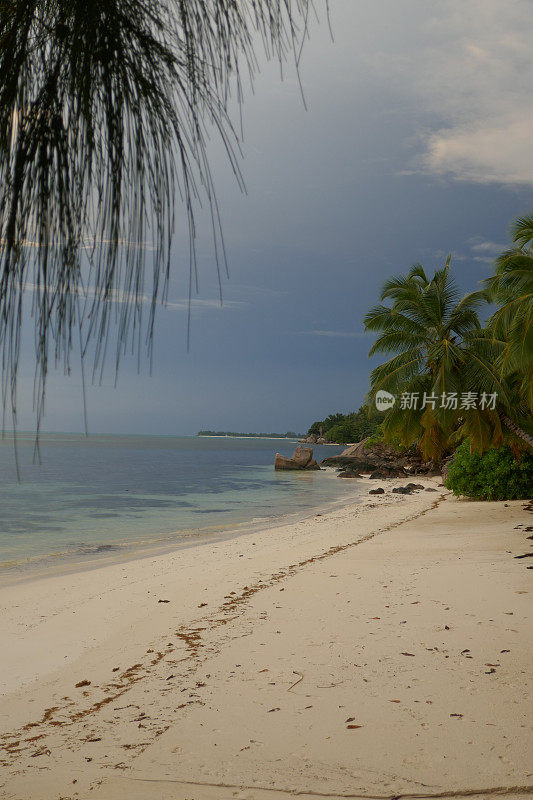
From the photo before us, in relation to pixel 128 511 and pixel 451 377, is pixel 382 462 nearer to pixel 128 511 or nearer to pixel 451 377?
pixel 128 511

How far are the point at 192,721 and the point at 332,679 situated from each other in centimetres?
129

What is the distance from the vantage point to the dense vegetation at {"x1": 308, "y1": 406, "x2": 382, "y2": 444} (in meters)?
99.2

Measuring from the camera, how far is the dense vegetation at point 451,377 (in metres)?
17.1

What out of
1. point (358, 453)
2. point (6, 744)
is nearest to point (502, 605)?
point (6, 744)

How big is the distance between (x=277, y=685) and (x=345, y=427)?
375 ft

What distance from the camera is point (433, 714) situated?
13.2 feet

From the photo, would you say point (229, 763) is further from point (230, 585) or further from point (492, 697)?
point (230, 585)

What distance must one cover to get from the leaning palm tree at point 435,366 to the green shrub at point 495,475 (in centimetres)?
119

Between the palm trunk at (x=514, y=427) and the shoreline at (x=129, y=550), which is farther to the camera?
the palm trunk at (x=514, y=427)

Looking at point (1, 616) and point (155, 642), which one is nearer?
point (155, 642)

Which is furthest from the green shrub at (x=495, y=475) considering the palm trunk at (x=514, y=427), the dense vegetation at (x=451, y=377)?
the palm trunk at (x=514, y=427)

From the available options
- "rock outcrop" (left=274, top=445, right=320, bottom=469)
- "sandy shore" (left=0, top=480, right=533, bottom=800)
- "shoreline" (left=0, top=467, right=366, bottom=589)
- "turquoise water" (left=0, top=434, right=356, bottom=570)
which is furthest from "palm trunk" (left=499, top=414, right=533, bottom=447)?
"rock outcrop" (left=274, top=445, right=320, bottom=469)

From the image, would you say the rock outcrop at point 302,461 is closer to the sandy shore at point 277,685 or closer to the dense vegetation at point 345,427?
the dense vegetation at point 345,427

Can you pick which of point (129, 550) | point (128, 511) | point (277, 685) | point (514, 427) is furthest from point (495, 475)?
point (277, 685)
